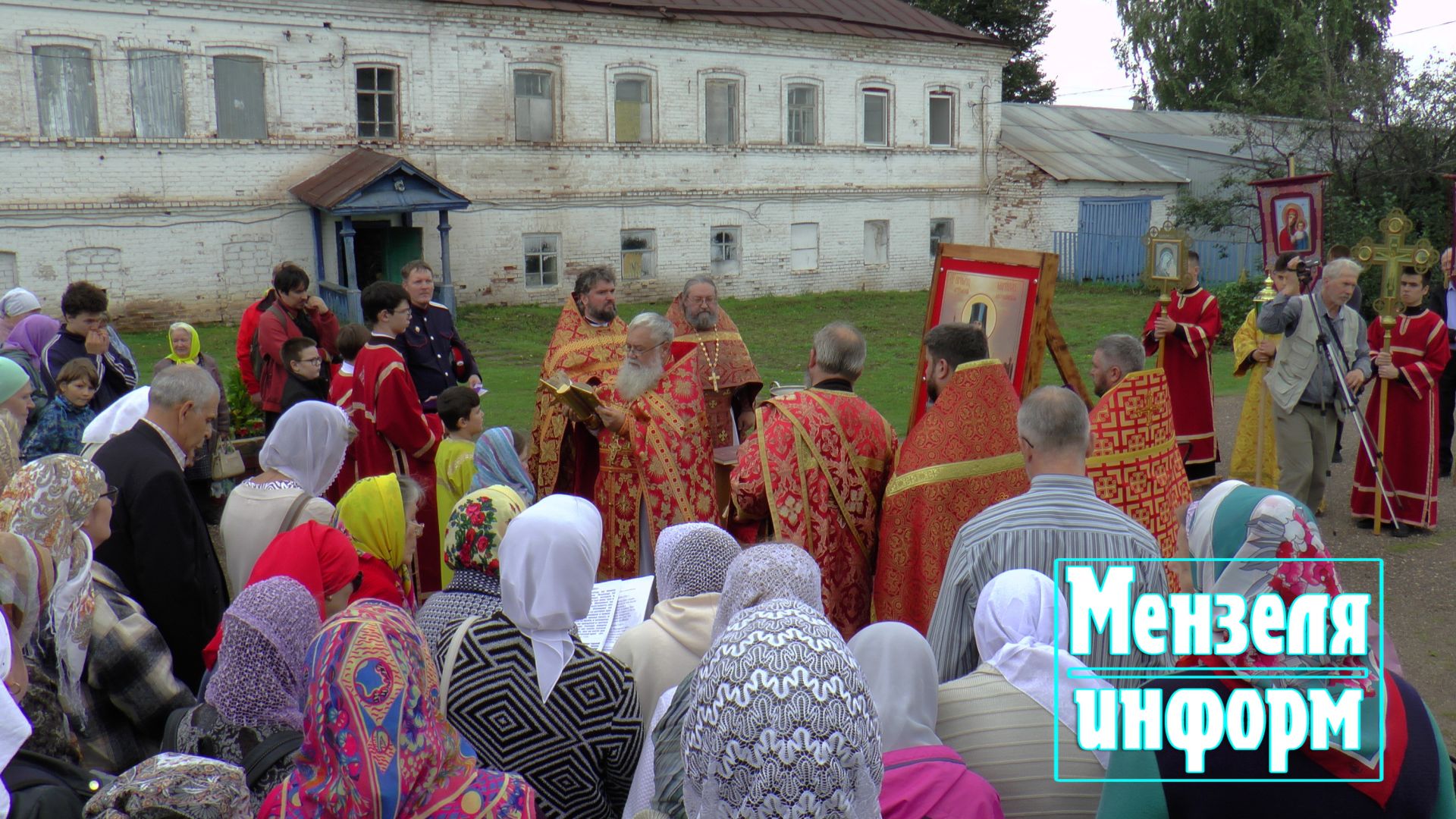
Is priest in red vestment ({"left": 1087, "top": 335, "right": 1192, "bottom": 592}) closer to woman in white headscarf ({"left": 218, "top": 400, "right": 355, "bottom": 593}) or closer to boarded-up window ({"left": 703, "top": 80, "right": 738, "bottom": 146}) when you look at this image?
woman in white headscarf ({"left": 218, "top": 400, "right": 355, "bottom": 593})

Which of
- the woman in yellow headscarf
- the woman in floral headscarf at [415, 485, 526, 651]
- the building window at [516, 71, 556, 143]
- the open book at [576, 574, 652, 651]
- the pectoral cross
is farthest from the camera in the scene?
the building window at [516, 71, 556, 143]

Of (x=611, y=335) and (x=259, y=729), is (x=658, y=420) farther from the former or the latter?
(x=259, y=729)

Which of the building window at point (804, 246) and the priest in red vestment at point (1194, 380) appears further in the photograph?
the building window at point (804, 246)

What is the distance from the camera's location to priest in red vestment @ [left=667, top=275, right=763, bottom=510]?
6.98 meters

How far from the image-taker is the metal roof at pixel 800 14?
22.2 meters

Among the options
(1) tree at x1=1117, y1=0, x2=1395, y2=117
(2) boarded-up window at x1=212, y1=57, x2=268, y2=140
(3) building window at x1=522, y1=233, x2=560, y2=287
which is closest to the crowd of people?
(2) boarded-up window at x1=212, y1=57, x2=268, y2=140

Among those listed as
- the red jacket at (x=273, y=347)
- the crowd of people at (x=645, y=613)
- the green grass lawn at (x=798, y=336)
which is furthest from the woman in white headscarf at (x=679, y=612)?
the green grass lawn at (x=798, y=336)

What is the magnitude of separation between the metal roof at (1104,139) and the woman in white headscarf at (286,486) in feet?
81.7

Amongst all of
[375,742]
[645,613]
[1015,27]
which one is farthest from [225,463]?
[1015,27]

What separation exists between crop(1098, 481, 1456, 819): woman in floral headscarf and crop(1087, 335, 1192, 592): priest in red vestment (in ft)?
8.75

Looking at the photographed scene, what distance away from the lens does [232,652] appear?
8.77ft

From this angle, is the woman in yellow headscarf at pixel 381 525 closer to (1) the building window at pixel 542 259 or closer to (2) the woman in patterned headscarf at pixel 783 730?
(2) the woman in patterned headscarf at pixel 783 730

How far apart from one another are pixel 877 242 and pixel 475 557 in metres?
24.8

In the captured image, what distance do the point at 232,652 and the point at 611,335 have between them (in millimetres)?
4458
